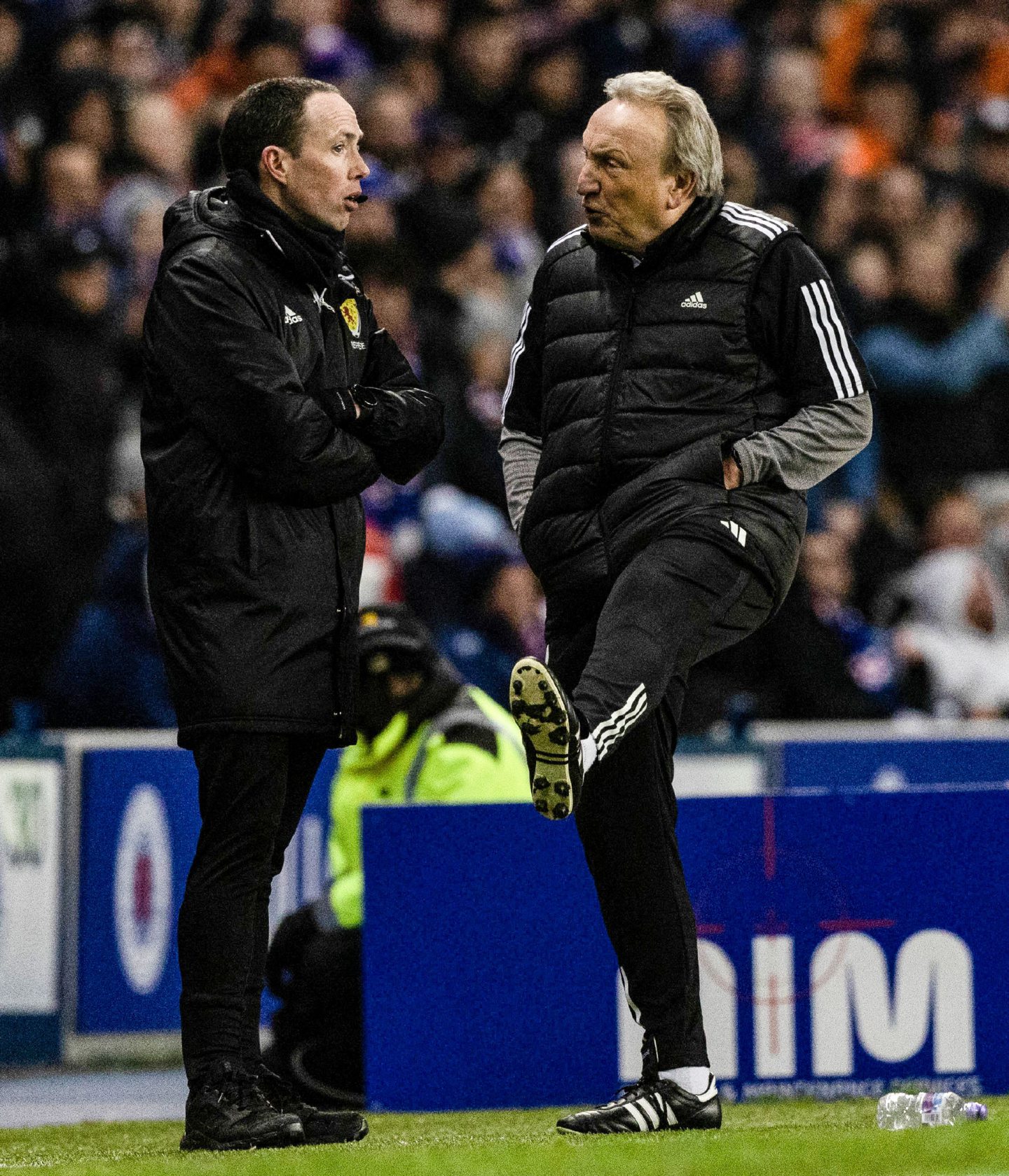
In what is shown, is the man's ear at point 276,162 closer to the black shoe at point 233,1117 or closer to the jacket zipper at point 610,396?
the jacket zipper at point 610,396

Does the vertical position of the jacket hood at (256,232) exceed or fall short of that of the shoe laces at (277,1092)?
it exceeds it

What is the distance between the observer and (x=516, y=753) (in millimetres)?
6973

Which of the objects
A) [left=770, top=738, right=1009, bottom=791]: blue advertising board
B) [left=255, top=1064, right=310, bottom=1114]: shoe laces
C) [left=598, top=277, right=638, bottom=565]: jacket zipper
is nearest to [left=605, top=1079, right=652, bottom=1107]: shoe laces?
[left=255, top=1064, right=310, bottom=1114]: shoe laces

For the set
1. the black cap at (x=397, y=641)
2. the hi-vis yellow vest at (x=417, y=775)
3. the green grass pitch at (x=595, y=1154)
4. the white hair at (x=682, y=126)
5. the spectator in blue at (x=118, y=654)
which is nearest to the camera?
the green grass pitch at (x=595, y=1154)

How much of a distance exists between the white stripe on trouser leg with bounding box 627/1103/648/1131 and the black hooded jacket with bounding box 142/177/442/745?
99 cm

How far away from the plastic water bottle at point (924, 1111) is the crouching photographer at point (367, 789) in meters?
1.98

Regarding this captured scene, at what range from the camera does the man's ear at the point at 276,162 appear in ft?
15.7

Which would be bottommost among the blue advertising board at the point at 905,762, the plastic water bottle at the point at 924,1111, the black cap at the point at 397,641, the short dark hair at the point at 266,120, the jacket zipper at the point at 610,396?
the plastic water bottle at the point at 924,1111

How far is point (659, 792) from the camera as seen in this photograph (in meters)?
4.80

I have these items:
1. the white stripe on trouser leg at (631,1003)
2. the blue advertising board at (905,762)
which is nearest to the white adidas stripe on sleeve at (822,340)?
the white stripe on trouser leg at (631,1003)

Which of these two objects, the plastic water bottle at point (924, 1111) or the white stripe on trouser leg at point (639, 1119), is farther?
the plastic water bottle at point (924, 1111)

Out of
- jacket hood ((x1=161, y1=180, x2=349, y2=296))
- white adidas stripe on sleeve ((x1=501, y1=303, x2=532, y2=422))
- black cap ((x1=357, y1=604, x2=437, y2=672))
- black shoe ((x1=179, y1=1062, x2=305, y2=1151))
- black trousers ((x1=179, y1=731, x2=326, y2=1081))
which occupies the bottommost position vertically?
black shoe ((x1=179, y1=1062, x2=305, y2=1151))

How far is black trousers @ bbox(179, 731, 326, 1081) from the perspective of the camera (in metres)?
4.54

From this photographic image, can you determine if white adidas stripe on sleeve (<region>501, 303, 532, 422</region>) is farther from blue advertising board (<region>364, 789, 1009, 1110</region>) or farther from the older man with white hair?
blue advertising board (<region>364, 789, 1009, 1110</region>)
